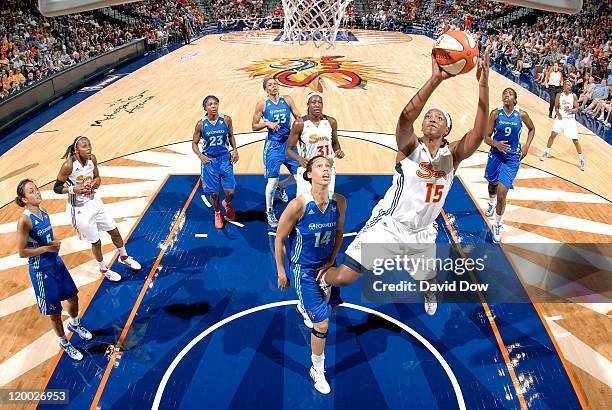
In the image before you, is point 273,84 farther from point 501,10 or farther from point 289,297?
point 501,10

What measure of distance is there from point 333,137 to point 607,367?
3929 mm

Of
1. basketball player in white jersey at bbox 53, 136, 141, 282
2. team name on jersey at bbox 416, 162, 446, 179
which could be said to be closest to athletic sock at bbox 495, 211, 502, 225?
team name on jersey at bbox 416, 162, 446, 179

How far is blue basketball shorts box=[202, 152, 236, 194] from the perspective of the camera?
6.53 m

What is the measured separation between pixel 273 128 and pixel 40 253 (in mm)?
3451

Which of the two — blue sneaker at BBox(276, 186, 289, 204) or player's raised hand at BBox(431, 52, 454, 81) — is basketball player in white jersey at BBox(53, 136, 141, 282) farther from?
player's raised hand at BBox(431, 52, 454, 81)

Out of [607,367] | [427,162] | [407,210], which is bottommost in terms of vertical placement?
[607,367]

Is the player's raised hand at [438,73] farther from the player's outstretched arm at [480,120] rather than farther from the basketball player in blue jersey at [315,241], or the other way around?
the basketball player in blue jersey at [315,241]

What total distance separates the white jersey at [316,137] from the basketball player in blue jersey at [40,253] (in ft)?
10.3

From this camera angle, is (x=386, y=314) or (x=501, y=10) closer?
(x=386, y=314)

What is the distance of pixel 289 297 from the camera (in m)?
5.36

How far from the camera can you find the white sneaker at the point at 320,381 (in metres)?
4.08

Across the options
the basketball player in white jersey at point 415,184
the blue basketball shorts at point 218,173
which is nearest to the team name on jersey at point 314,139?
the blue basketball shorts at point 218,173

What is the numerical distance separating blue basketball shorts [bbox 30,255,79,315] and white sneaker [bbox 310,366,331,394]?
7.96 feet

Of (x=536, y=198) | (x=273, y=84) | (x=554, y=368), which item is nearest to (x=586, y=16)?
(x=536, y=198)
